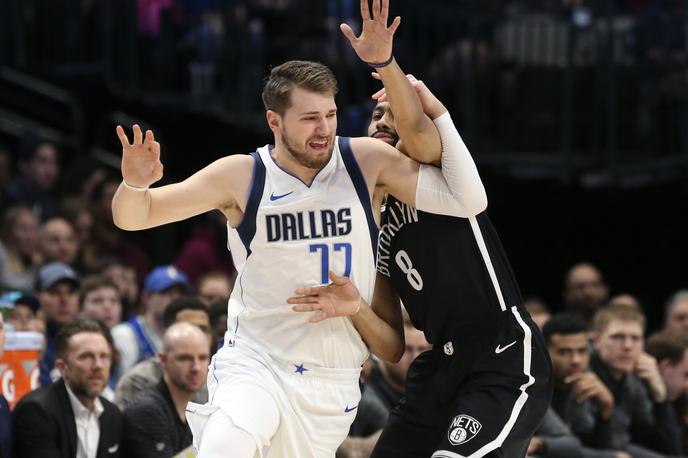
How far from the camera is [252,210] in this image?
217 inches

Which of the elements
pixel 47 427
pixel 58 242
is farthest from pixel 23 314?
pixel 58 242

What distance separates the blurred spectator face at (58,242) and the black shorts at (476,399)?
614cm

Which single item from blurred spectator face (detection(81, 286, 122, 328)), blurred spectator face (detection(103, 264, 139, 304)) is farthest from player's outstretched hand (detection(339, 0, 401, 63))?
blurred spectator face (detection(103, 264, 139, 304))

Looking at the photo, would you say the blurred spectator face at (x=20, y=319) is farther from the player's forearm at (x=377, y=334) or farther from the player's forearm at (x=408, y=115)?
the player's forearm at (x=408, y=115)

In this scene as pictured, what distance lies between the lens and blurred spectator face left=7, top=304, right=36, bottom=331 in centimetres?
876

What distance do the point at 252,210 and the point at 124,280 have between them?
236 inches

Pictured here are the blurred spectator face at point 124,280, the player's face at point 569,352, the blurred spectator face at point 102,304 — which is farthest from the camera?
the blurred spectator face at point 124,280

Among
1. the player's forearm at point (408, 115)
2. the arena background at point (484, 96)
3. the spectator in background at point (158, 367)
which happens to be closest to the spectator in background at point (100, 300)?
the spectator in background at point (158, 367)

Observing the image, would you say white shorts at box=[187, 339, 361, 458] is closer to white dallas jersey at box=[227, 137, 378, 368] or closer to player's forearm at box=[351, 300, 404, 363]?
white dallas jersey at box=[227, 137, 378, 368]

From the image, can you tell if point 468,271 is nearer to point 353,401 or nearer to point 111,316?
point 353,401

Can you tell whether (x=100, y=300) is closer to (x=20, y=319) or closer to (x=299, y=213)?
(x=20, y=319)

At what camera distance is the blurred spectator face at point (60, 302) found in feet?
33.4

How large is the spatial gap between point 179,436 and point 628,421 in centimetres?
359

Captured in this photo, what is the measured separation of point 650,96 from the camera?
13.4 metres
